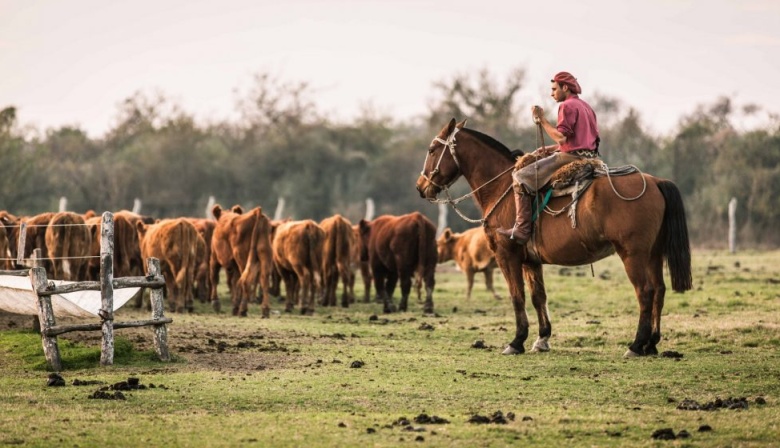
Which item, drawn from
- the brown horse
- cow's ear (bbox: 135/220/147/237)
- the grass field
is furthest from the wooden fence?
cow's ear (bbox: 135/220/147/237)

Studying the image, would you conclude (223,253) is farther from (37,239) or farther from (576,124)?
(576,124)

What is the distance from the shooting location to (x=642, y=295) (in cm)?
1377

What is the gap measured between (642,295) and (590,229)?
3.44ft

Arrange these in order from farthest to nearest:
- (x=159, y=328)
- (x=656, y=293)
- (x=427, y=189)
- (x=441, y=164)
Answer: (x=427, y=189), (x=441, y=164), (x=656, y=293), (x=159, y=328)

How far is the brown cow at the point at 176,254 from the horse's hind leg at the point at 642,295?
10679 millimetres

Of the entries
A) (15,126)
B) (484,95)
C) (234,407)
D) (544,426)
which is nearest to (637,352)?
(544,426)

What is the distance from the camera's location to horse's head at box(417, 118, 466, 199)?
15578 millimetres

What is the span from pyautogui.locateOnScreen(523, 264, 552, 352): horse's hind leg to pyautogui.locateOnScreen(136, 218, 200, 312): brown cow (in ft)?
29.0

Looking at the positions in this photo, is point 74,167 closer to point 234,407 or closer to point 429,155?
point 429,155

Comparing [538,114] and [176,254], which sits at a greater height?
[538,114]

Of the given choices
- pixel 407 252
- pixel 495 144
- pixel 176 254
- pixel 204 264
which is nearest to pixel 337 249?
pixel 407 252

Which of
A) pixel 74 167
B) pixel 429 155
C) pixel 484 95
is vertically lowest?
pixel 429 155

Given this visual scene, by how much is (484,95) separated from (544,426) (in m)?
56.2

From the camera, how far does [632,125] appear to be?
64.7 meters
